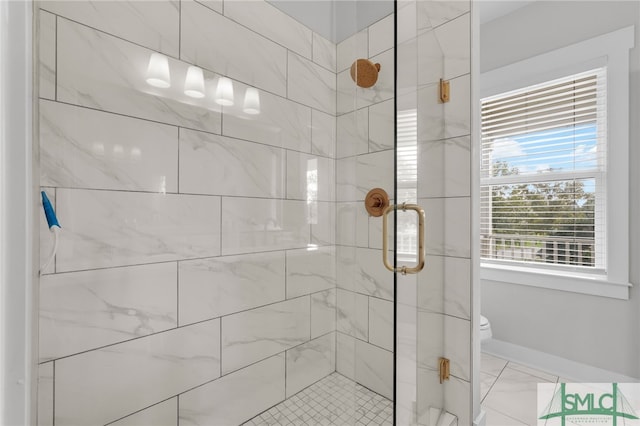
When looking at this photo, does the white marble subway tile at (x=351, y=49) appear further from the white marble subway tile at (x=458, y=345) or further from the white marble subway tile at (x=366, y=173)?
the white marble subway tile at (x=458, y=345)

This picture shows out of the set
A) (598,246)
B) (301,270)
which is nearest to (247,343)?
(301,270)

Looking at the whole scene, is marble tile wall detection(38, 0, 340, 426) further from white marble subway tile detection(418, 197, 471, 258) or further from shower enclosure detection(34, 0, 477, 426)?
white marble subway tile detection(418, 197, 471, 258)

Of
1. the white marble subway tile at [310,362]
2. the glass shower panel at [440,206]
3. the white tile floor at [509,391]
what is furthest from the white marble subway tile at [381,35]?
the white tile floor at [509,391]

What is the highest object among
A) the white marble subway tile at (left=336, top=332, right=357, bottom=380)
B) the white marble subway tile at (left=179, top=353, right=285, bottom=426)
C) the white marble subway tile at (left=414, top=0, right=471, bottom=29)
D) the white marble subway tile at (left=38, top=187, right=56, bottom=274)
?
the white marble subway tile at (left=414, top=0, right=471, bottom=29)

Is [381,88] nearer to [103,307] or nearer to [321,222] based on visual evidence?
[321,222]

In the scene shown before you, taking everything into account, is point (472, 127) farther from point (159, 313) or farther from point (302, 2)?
point (159, 313)

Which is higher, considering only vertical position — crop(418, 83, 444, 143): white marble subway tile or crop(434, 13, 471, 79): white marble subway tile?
crop(434, 13, 471, 79): white marble subway tile

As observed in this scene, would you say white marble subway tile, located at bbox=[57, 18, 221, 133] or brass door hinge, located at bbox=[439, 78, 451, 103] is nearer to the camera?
white marble subway tile, located at bbox=[57, 18, 221, 133]

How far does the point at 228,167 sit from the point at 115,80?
44 centimetres

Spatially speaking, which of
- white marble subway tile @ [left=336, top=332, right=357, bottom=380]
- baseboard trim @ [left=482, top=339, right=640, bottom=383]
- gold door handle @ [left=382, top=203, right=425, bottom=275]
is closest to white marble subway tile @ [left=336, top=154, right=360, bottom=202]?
gold door handle @ [left=382, top=203, right=425, bottom=275]

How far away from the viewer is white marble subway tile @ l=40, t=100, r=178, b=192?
31.6 inches

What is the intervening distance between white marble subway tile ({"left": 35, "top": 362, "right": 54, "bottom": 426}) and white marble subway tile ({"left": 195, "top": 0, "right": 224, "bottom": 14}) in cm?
126

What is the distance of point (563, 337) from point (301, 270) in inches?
67.7
